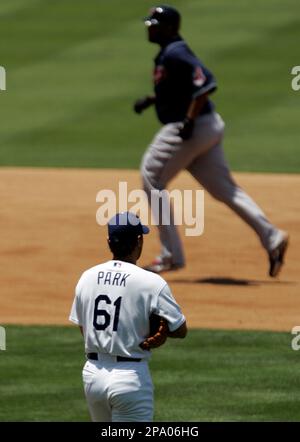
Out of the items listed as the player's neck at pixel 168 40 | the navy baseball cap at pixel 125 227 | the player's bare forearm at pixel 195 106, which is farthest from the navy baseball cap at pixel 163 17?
the navy baseball cap at pixel 125 227

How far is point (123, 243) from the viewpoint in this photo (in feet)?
24.6

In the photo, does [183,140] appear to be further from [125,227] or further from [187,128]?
[125,227]

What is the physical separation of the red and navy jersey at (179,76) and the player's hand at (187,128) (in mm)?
206

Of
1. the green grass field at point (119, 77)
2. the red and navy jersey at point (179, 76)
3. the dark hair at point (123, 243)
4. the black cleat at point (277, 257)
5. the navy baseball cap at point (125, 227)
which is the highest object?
the navy baseball cap at point (125, 227)

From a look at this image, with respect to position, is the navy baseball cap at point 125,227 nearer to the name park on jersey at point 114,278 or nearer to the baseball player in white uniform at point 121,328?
the baseball player in white uniform at point 121,328

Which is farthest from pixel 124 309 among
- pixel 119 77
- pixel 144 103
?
pixel 119 77

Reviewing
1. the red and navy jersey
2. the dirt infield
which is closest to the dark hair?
the dirt infield

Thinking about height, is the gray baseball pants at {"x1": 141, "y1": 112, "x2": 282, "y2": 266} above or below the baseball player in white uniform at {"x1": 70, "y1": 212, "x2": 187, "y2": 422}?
below

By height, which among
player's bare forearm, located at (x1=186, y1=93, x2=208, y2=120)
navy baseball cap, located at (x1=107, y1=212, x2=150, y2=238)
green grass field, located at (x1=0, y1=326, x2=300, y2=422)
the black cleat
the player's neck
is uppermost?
navy baseball cap, located at (x1=107, y1=212, x2=150, y2=238)

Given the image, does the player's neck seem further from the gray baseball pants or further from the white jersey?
the white jersey

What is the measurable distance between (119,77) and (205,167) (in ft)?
30.7

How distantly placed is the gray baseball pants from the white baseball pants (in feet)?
19.0

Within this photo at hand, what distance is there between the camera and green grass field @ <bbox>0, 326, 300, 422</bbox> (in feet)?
30.9

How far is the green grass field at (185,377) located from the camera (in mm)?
9430
